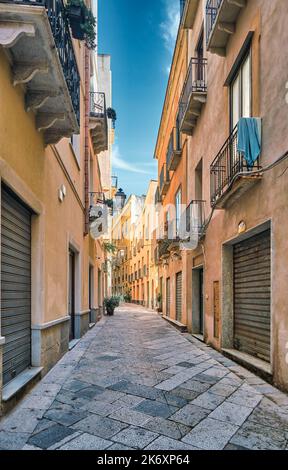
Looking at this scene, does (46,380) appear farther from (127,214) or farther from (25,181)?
(127,214)

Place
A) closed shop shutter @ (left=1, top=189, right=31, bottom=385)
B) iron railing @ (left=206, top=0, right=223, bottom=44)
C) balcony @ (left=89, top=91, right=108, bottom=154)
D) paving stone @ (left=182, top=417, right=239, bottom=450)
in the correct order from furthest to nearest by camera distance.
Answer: balcony @ (left=89, top=91, right=108, bottom=154), iron railing @ (left=206, top=0, right=223, bottom=44), closed shop shutter @ (left=1, top=189, right=31, bottom=385), paving stone @ (left=182, top=417, right=239, bottom=450)

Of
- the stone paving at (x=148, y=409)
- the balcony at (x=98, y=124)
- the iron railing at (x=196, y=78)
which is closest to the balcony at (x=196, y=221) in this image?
the iron railing at (x=196, y=78)

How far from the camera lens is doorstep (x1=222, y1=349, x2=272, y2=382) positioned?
5.73 m

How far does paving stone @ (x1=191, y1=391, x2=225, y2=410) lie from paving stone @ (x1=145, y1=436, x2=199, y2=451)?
3.75ft

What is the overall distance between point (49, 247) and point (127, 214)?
41399mm

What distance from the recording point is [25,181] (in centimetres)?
516

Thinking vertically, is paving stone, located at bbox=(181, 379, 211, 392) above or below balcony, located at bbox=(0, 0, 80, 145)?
below

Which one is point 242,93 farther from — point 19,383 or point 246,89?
point 19,383

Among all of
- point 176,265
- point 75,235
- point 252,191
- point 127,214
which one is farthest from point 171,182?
point 127,214

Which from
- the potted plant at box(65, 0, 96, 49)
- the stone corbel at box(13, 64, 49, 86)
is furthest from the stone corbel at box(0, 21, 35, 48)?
the potted plant at box(65, 0, 96, 49)

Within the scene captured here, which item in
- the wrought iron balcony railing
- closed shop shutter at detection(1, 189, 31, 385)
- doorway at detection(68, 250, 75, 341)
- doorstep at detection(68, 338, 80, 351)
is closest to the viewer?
closed shop shutter at detection(1, 189, 31, 385)

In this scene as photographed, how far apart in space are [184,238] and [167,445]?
8699 millimetres

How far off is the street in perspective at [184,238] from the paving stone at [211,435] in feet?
0.09

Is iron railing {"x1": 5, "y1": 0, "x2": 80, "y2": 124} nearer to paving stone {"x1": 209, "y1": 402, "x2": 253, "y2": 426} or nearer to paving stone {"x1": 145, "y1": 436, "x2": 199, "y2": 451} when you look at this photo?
paving stone {"x1": 145, "y1": 436, "x2": 199, "y2": 451}
